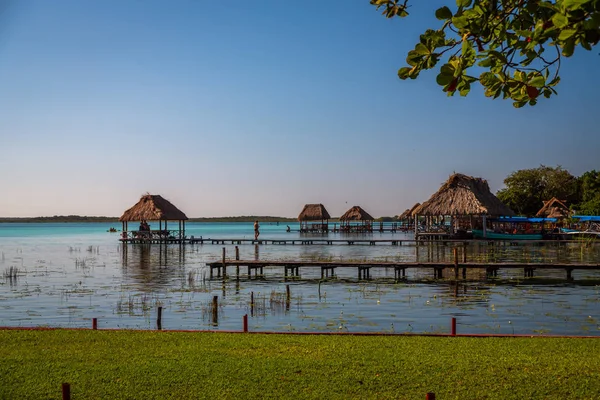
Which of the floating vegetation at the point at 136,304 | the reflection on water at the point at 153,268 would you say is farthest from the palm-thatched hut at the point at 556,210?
the floating vegetation at the point at 136,304

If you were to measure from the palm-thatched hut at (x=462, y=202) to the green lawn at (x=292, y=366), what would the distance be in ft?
119

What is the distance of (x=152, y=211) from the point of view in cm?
5066

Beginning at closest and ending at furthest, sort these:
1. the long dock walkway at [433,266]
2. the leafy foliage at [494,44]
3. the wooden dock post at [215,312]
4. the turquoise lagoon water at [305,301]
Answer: the leafy foliage at [494,44] → the turquoise lagoon water at [305,301] → the wooden dock post at [215,312] → the long dock walkway at [433,266]

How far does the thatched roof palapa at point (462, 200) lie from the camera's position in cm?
4503

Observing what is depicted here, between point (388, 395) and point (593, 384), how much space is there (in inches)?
101

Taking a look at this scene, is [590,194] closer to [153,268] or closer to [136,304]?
[153,268]

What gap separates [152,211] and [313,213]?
27867mm

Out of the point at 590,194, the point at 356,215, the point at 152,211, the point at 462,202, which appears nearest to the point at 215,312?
the point at 462,202

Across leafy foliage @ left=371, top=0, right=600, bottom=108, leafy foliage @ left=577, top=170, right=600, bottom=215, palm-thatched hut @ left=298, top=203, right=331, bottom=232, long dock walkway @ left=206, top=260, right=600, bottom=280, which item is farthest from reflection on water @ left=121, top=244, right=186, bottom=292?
leafy foliage @ left=577, top=170, right=600, bottom=215

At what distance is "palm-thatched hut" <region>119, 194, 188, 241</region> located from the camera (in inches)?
1955

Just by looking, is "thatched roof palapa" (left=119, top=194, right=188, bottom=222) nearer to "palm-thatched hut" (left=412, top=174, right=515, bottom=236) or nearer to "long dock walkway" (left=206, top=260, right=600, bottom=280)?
"palm-thatched hut" (left=412, top=174, right=515, bottom=236)

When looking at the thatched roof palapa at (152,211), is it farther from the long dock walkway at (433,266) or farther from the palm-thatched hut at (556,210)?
the palm-thatched hut at (556,210)

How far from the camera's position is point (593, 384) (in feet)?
23.4

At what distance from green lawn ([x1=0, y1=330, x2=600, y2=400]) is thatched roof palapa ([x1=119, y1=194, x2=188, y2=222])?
135 ft
